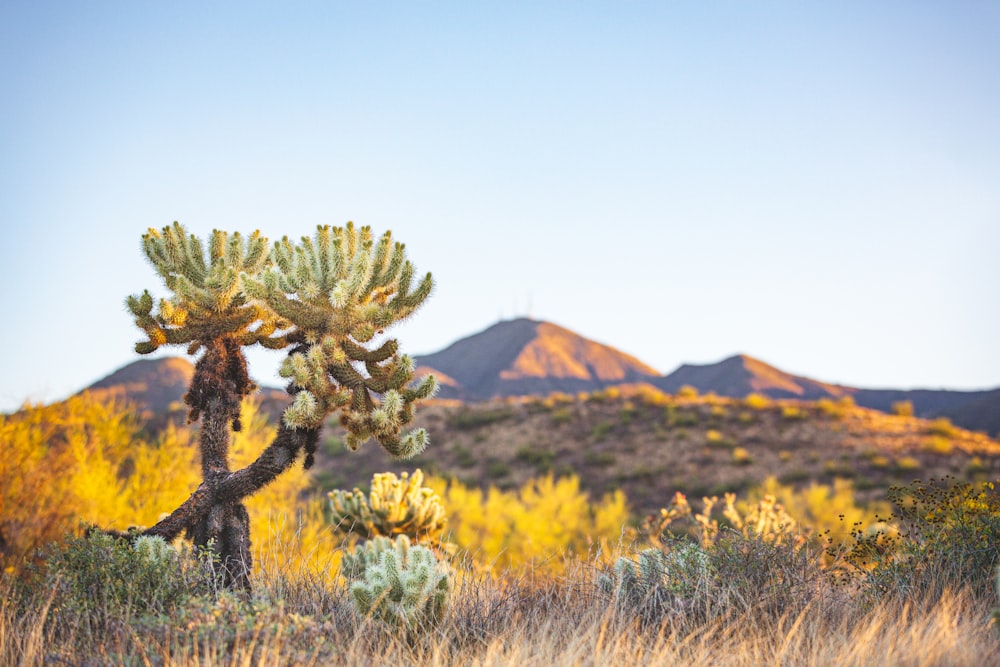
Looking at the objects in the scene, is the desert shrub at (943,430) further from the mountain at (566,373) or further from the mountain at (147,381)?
the mountain at (566,373)

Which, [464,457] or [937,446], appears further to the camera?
[464,457]

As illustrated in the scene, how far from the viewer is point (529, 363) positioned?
12462 centimetres

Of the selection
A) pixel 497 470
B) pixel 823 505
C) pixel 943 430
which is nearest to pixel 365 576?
pixel 823 505

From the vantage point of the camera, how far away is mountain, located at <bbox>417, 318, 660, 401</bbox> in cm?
11869

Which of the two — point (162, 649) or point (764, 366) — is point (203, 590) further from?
point (764, 366)

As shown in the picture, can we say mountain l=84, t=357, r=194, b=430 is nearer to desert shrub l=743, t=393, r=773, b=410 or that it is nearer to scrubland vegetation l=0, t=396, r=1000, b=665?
desert shrub l=743, t=393, r=773, b=410

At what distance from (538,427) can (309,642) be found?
33.3 meters

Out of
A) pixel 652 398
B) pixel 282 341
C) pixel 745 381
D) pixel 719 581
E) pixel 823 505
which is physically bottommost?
pixel 823 505

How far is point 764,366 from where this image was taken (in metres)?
118

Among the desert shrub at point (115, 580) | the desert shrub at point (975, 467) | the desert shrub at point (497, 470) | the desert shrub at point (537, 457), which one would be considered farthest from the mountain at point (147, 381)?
the desert shrub at point (115, 580)

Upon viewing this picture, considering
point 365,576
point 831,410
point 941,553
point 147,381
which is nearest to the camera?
point 365,576

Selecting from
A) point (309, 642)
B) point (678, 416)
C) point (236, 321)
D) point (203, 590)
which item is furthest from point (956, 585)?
point (678, 416)

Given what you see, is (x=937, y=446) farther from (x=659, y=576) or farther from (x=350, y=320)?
(x=350, y=320)

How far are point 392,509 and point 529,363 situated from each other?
115627mm
